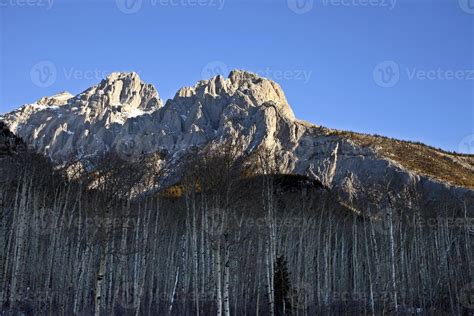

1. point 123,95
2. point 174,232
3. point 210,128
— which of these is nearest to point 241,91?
point 210,128

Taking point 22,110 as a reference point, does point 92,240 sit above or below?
below

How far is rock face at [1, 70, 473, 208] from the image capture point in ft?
249

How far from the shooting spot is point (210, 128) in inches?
4149

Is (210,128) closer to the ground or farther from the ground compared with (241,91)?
closer to the ground

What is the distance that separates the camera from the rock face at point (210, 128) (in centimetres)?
7600

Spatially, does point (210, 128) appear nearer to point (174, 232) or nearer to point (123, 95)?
point (174, 232)

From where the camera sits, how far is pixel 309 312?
109 feet

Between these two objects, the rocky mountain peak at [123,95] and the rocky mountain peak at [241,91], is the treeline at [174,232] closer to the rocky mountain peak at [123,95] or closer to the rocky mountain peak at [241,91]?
the rocky mountain peak at [241,91]

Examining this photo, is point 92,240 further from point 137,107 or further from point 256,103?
point 137,107

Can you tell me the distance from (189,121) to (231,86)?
60.1 feet

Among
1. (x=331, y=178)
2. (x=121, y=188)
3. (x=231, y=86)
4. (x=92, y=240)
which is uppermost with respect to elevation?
(x=231, y=86)

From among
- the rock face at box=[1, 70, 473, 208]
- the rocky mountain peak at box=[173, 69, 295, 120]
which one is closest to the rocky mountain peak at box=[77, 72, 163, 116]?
the rock face at box=[1, 70, 473, 208]

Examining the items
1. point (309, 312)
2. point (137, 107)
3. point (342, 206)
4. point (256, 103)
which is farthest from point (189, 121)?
point (309, 312)

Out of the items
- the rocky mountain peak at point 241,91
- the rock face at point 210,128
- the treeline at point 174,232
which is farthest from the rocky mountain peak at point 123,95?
the treeline at point 174,232
